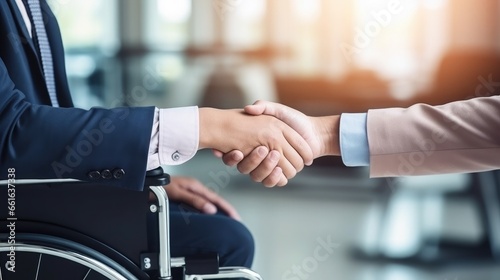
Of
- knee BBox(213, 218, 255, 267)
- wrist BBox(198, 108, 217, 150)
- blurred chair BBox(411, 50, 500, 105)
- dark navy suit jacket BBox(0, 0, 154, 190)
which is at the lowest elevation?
knee BBox(213, 218, 255, 267)

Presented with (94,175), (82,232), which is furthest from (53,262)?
(94,175)

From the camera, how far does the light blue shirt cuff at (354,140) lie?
158 cm

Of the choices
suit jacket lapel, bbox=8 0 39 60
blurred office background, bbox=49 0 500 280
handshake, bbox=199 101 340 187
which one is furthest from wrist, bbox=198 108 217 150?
blurred office background, bbox=49 0 500 280

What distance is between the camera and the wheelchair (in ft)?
4.13

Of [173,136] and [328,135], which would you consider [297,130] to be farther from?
[173,136]

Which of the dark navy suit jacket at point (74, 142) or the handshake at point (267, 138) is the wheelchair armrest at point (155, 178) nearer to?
the dark navy suit jacket at point (74, 142)

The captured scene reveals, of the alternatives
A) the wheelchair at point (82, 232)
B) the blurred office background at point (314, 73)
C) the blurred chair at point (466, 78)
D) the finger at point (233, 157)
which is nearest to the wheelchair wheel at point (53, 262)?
the wheelchair at point (82, 232)

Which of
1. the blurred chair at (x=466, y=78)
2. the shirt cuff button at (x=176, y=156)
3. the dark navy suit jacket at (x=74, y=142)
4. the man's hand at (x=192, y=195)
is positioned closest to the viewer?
the dark navy suit jacket at (x=74, y=142)

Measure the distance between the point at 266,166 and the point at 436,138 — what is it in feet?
1.27

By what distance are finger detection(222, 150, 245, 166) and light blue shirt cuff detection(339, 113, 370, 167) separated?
260mm

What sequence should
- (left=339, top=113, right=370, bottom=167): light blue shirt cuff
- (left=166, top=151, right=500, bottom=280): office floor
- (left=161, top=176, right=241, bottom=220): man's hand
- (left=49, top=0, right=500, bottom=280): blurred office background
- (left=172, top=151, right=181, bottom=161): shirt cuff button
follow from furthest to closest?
(left=49, top=0, right=500, bottom=280): blurred office background → (left=166, top=151, right=500, bottom=280): office floor → (left=161, top=176, right=241, bottom=220): man's hand → (left=339, top=113, right=370, bottom=167): light blue shirt cuff → (left=172, top=151, right=181, bottom=161): shirt cuff button

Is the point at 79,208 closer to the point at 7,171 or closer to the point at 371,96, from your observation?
the point at 7,171

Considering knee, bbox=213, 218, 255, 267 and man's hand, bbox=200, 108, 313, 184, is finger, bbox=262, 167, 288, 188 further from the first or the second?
knee, bbox=213, 218, 255, 267

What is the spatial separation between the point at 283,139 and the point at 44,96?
0.55 meters
